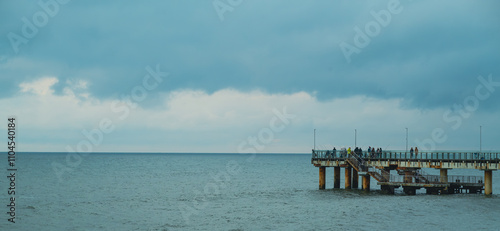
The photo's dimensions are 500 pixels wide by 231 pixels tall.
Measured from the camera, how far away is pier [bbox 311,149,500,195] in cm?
5478

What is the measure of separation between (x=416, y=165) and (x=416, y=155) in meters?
1.51

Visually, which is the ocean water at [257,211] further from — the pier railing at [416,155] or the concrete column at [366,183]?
the pier railing at [416,155]

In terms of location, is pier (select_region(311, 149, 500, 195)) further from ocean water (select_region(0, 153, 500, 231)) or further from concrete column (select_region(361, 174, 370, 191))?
ocean water (select_region(0, 153, 500, 231))

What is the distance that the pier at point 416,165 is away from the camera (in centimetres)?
5478

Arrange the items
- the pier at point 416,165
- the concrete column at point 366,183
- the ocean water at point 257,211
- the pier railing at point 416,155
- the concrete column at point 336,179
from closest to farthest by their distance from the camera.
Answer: the ocean water at point 257,211, the pier railing at point 416,155, the pier at point 416,165, the concrete column at point 366,183, the concrete column at point 336,179

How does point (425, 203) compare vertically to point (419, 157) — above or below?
below

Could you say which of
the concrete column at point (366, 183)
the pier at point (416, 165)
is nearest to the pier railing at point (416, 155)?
the pier at point (416, 165)

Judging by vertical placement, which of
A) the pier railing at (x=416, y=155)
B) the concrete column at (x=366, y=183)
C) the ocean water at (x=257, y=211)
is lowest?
the ocean water at (x=257, y=211)

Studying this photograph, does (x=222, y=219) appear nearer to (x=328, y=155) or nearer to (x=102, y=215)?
(x=102, y=215)

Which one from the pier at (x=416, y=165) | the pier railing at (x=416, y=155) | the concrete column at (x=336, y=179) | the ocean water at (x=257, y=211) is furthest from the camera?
the concrete column at (x=336, y=179)

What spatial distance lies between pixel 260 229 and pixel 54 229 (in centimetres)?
1473

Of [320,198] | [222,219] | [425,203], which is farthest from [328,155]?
[222,219]

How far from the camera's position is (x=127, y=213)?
45656 mm

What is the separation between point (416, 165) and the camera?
57.4 m
